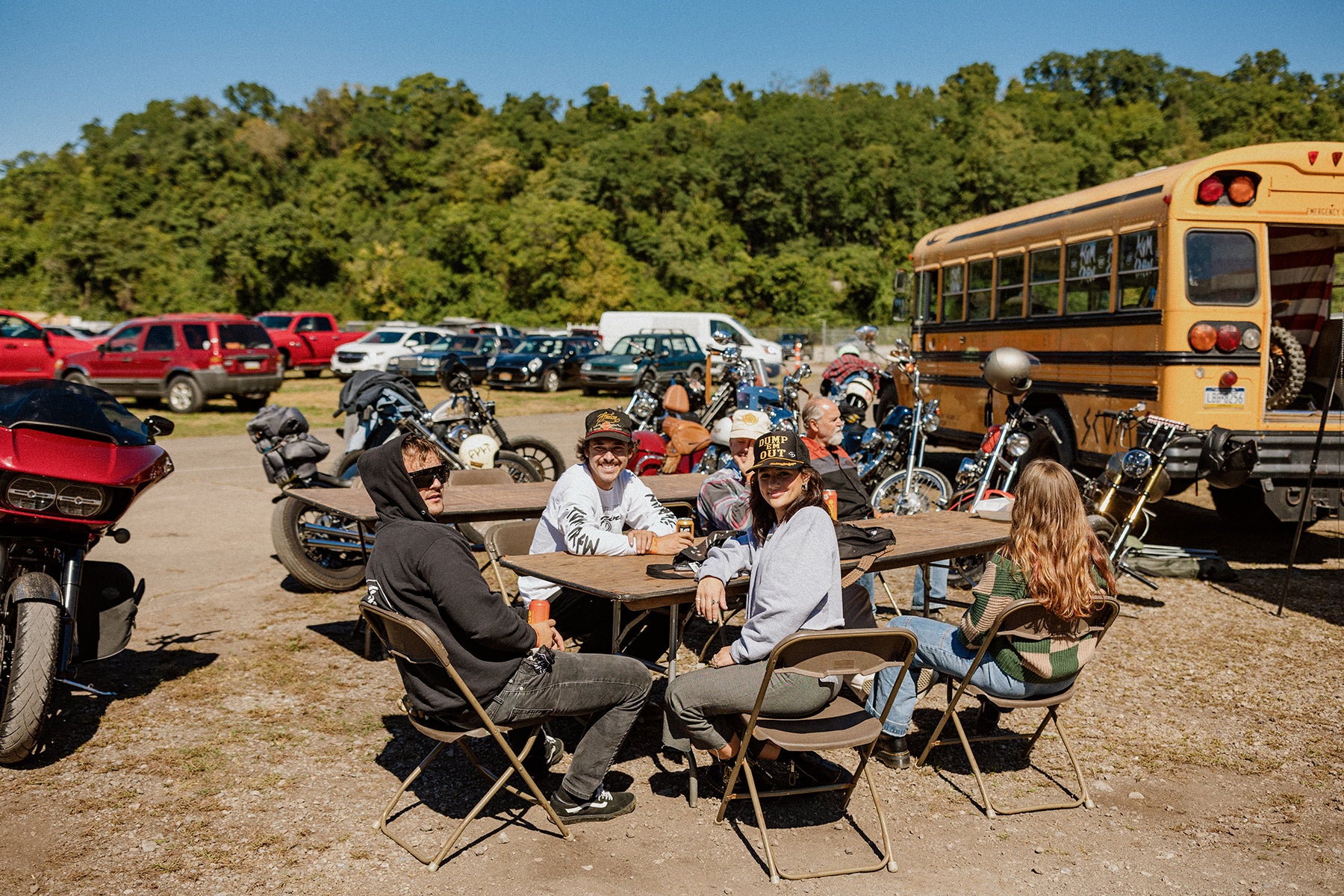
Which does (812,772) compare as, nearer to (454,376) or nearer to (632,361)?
(454,376)

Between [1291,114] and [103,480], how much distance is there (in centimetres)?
9016

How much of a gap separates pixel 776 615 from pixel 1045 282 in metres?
7.59

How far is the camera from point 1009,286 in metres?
11.0

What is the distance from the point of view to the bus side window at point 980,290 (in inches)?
450

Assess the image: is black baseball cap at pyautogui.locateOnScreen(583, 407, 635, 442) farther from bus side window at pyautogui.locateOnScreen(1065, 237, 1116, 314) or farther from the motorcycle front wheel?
bus side window at pyautogui.locateOnScreen(1065, 237, 1116, 314)

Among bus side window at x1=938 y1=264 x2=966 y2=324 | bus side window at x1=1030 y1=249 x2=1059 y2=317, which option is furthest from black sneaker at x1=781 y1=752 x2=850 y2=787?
bus side window at x1=938 y1=264 x2=966 y2=324

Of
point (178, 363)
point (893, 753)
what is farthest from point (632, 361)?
point (893, 753)

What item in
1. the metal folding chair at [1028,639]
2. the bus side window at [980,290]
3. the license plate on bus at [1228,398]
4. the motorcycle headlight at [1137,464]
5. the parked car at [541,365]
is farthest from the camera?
the parked car at [541,365]

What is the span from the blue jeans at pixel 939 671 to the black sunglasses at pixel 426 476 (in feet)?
6.08

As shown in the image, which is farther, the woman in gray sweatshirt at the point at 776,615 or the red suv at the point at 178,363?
the red suv at the point at 178,363

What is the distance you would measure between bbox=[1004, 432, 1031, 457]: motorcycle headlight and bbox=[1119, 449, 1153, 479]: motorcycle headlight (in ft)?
3.72

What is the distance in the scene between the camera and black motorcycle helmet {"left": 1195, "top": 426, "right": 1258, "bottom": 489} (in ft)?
25.1

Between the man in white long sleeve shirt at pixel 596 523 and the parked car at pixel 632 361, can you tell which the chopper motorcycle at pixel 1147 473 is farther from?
the parked car at pixel 632 361

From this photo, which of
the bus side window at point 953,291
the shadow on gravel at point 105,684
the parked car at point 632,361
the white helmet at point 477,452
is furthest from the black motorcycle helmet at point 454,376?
the parked car at point 632,361
